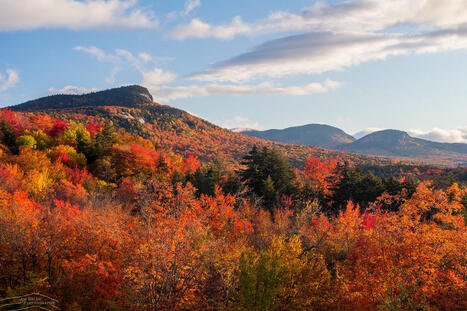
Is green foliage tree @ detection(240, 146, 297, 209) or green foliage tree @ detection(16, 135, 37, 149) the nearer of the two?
green foliage tree @ detection(240, 146, 297, 209)

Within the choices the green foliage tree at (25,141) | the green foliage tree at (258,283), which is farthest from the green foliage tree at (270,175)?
the green foliage tree at (25,141)

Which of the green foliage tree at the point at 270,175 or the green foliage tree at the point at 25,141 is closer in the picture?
the green foliage tree at the point at 270,175

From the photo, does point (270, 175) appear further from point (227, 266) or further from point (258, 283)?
point (258, 283)

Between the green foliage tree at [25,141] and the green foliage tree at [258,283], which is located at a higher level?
the green foliage tree at [25,141]

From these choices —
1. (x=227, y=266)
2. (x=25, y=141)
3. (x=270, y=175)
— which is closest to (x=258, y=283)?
(x=227, y=266)

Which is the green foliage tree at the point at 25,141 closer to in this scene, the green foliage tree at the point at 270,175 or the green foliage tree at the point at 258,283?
the green foliage tree at the point at 270,175

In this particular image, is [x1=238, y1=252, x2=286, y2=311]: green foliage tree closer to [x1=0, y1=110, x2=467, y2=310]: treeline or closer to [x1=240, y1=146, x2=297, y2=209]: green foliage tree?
[x1=0, y1=110, x2=467, y2=310]: treeline

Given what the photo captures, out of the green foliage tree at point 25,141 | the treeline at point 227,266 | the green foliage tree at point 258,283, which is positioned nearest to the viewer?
the treeline at point 227,266

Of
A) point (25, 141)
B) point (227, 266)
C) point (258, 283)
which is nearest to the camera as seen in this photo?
point (258, 283)

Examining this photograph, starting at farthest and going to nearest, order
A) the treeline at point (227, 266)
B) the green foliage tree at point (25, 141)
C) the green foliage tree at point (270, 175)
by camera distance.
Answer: the green foliage tree at point (25, 141) → the green foliage tree at point (270, 175) → the treeline at point (227, 266)

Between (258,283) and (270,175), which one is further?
(270,175)

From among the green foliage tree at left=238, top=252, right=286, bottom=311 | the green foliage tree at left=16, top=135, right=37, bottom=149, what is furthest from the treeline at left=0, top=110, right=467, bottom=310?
the green foliage tree at left=16, top=135, right=37, bottom=149

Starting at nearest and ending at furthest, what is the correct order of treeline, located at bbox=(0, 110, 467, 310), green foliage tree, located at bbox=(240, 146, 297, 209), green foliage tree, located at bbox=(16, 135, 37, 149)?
treeline, located at bbox=(0, 110, 467, 310)
green foliage tree, located at bbox=(240, 146, 297, 209)
green foliage tree, located at bbox=(16, 135, 37, 149)

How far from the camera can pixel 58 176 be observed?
52719 mm
